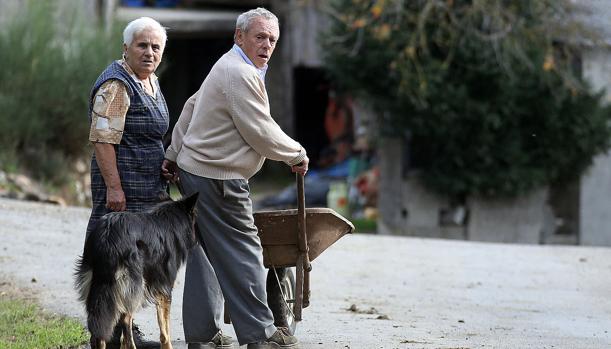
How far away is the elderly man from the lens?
5.41 metres

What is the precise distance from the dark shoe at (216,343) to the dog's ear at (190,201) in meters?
0.76

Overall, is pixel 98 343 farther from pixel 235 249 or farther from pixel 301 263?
pixel 301 263

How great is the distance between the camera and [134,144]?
5.65m

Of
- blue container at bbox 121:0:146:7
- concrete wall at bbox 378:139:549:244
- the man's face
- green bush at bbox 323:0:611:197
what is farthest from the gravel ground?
blue container at bbox 121:0:146:7

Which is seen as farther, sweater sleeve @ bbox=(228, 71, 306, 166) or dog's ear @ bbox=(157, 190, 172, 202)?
dog's ear @ bbox=(157, 190, 172, 202)

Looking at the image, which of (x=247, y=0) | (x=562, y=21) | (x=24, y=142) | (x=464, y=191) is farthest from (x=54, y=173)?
(x=247, y=0)

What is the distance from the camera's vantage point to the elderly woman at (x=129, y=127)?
551 cm

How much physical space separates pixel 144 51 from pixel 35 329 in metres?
1.88

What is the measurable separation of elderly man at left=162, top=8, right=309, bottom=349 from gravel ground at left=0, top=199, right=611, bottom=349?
2.52ft

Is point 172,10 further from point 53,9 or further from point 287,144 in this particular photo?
point 287,144

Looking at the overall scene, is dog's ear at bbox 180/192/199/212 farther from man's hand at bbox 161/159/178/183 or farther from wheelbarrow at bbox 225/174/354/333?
wheelbarrow at bbox 225/174/354/333

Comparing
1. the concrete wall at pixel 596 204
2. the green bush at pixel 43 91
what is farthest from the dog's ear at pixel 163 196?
the concrete wall at pixel 596 204

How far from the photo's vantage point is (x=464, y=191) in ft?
51.1

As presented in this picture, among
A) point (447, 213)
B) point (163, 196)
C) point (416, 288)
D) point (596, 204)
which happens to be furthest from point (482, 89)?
point (163, 196)
